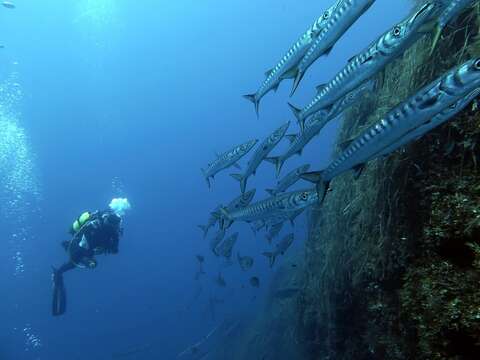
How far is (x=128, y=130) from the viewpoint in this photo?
13525 centimetres

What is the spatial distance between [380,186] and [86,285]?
10486 centimetres

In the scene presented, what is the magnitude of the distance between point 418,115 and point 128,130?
5486 inches

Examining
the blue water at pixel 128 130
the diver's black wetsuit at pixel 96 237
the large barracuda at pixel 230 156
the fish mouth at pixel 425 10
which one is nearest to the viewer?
the fish mouth at pixel 425 10

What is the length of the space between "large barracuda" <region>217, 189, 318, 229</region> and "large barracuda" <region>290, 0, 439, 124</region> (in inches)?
48.9

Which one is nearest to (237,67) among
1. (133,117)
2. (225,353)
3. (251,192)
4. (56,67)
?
(133,117)

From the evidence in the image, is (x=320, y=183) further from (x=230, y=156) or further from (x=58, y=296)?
(x=58, y=296)

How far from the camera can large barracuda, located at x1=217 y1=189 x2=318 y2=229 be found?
5082mm

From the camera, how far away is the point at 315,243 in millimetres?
9531

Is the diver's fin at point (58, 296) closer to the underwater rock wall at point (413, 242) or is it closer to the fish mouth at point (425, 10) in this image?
the underwater rock wall at point (413, 242)

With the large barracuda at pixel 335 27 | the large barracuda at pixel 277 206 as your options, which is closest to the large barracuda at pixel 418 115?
the large barracuda at pixel 335 27

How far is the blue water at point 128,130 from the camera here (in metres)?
93.7

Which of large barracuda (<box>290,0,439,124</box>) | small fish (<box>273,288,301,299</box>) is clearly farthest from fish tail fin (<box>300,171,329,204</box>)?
small fish (<box>273,288,301,299</box>)

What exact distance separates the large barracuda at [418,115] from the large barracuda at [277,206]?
1497mm

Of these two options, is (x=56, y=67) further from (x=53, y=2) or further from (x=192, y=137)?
(x=192, y=137)
